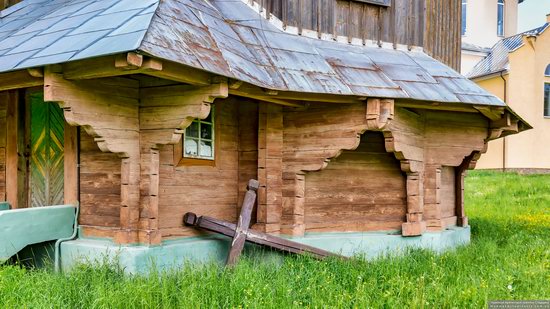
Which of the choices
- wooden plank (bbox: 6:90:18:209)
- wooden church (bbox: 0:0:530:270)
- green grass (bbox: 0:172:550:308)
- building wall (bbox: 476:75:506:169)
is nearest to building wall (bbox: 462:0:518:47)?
building wall (bbox: 476:75:506:169)

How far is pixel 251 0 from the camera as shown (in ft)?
24.8

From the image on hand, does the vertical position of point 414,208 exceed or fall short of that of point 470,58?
it falls short

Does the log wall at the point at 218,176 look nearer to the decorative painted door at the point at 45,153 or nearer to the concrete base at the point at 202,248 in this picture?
the concrete base at the point at 202,248

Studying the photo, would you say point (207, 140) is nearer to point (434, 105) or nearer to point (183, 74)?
point (183, 74)

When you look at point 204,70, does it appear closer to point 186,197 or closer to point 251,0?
point 186,197

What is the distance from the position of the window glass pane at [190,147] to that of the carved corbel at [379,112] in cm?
210

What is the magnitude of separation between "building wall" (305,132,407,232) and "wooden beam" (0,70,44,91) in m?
3.50

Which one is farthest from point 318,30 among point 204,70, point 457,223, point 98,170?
point 457,223

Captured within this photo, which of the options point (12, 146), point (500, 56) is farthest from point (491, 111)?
point (500, 56)

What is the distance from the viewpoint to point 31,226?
615cm

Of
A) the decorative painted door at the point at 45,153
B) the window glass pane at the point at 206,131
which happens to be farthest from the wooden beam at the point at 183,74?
the decorative painted door at the point at 45,153

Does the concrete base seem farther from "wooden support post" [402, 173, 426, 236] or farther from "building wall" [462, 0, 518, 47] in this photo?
"building wall" [462, 0, 518, 47]

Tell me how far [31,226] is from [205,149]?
82.8 inches

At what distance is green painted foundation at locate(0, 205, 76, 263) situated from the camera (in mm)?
5951
